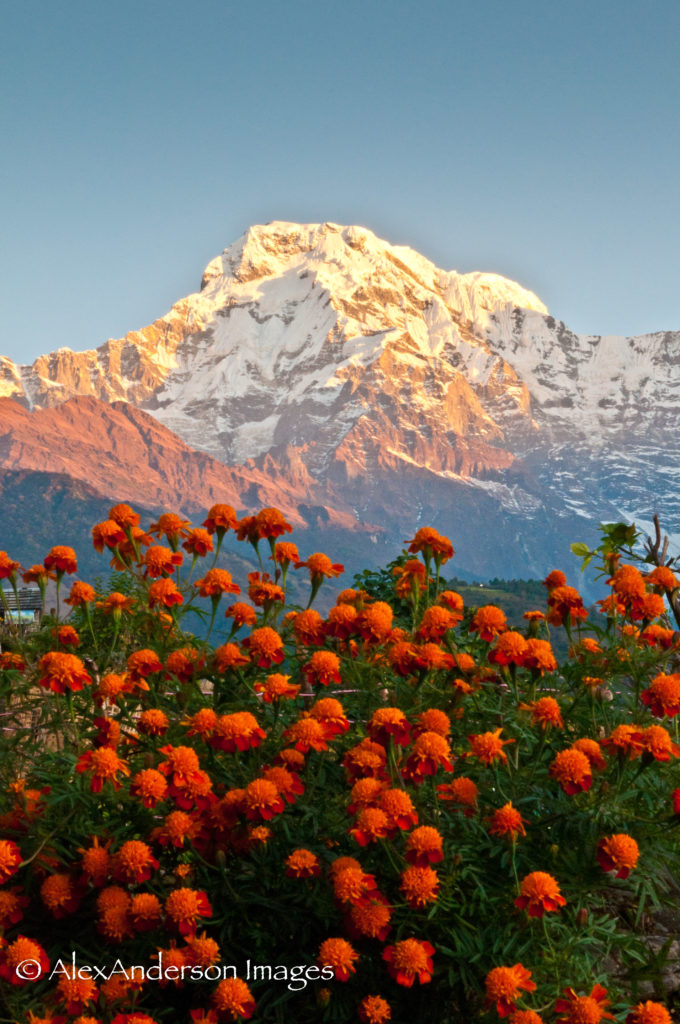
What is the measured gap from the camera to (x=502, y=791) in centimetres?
339

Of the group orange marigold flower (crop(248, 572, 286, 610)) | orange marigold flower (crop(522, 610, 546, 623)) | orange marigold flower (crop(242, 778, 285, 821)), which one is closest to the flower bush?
orange marigold flower (crop(242, 778, 285, 821))

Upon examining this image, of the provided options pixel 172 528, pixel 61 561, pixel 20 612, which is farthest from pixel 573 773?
pixel 20 612

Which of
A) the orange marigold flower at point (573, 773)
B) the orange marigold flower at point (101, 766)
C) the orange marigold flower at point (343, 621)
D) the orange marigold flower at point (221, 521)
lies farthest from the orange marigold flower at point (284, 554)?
the orange marigold flower at point (573, 773)

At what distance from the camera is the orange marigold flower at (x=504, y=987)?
2.84m

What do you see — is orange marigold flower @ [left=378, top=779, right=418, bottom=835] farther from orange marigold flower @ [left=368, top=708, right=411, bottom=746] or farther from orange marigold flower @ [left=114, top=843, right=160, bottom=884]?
orange marigold flower @ [left=114, top=843, right=160, bottom=884]

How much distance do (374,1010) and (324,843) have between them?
0.60 meters

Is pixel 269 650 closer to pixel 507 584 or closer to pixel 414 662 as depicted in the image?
pixel 414 662

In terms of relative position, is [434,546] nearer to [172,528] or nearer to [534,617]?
[534,617]

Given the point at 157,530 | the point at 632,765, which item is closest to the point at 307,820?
the point at 632,765

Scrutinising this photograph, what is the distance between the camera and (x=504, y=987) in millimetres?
2848

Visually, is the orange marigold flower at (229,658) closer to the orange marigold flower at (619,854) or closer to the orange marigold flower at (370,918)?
the orange marigold flower at (370,918)

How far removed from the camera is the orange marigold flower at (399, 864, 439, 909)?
2988 millimetres

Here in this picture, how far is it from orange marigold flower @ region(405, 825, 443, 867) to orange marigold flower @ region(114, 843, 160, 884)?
3.14 ft

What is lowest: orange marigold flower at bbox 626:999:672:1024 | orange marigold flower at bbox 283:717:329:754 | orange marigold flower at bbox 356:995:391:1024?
orange marigold flower at bbox 356:995:391:1024
